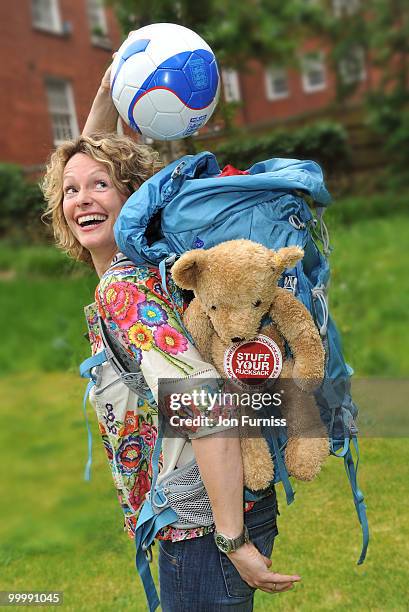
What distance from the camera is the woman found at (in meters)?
1.78

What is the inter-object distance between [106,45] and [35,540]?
3.02 metres

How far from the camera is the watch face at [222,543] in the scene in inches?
71.0

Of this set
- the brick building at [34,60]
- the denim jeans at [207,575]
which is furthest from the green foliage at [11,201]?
the denim jeans at [207,575]

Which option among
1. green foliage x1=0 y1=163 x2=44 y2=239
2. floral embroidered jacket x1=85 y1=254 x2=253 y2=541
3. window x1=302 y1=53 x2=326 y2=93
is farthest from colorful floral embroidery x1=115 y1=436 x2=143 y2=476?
window x1=302 y1=53 x2=326 y2=93

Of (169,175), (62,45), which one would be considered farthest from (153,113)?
(62,45)

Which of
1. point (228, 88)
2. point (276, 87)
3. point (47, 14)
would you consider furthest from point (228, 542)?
point (276, 87)

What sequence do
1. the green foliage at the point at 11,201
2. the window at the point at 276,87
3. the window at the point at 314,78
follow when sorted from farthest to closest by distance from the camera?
the window at the point at 276,87, the window at the point at 314,78, the green foliage at the point at 11,201

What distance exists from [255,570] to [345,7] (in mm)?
20662

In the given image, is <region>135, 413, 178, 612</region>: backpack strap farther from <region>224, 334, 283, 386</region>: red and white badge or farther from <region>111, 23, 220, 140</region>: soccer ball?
<region>111, 23, 220, 140</region>: soccer ball

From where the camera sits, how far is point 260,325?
1.86m

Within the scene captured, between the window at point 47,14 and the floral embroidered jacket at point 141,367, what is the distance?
678 inches

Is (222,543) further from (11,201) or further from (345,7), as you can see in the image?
(345,7)

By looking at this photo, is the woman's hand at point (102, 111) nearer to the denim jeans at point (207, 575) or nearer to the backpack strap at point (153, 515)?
the backpack strap at point (153, 515)

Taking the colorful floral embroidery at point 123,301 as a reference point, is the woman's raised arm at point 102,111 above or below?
above
